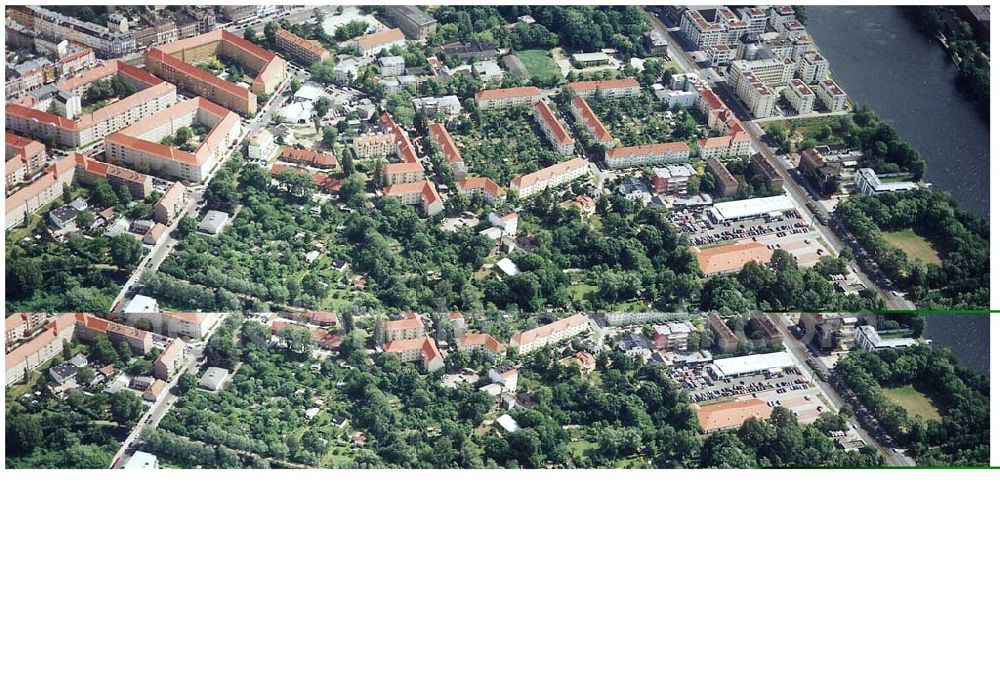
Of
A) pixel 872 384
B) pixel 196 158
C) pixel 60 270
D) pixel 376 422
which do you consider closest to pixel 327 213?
pixel 196 158

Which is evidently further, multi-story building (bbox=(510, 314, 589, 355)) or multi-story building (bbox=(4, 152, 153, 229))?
multi-story building (bbox=(4, 152, 153, 229))

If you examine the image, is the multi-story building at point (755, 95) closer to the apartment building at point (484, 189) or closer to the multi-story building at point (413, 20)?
the apartment building at point (484, 189)

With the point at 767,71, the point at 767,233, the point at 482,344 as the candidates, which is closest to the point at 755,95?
the point at 767,71

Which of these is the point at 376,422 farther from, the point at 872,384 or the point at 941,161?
the point at 941,161

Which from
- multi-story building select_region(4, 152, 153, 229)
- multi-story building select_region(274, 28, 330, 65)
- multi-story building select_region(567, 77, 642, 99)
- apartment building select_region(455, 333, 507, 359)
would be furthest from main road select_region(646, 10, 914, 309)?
multi-story building select_region(4, 152, 153, 229)

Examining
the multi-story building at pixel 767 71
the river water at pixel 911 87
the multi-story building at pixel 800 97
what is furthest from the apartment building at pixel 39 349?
the river water at pixel 911 87

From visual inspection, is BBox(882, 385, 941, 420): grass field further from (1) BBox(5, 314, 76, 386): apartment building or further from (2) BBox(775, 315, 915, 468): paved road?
(1) BBox(5, 314, 76, 386): apartment building
